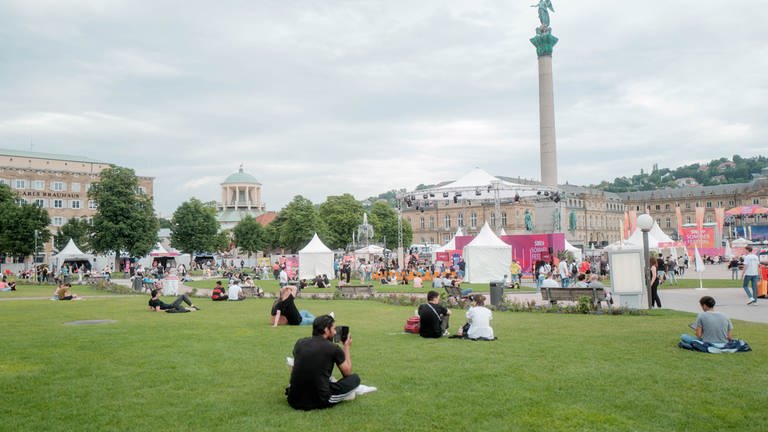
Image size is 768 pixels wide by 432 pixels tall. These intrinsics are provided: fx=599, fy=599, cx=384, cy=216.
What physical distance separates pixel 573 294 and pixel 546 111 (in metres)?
39.1

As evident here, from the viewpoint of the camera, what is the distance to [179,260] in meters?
75.8

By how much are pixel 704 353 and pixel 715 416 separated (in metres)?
4.17

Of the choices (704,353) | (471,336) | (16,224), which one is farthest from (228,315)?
(16,224)

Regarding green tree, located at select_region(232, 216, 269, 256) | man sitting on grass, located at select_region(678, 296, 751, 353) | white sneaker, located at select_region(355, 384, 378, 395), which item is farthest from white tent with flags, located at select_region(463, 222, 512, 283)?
green tree, located at select_region(232, 216, 269, 256)

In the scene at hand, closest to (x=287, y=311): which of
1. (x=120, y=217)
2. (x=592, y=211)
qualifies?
(x=120, y=217)

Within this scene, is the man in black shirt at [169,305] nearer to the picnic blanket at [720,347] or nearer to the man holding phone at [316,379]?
the man holding phone at [316,379]

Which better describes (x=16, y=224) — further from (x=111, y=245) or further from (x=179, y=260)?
(x=179, y=260)

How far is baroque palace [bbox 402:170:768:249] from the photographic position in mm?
105500

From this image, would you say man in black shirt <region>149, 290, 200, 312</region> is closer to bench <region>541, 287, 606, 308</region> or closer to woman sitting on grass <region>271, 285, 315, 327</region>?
woman sitting on grass <region>271, 285, 315, 327</region>

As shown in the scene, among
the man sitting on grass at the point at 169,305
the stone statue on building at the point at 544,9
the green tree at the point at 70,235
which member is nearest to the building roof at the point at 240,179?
the green tree at the point at 70,235

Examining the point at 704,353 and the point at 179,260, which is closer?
the point at 704,353

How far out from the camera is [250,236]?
93875 millimetres

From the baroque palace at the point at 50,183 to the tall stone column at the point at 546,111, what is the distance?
55.8 metres

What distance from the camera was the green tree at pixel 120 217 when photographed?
55.3 meters
